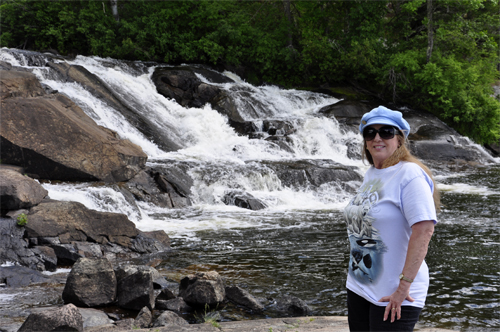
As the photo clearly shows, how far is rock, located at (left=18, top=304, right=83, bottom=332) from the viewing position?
3893 millimetres

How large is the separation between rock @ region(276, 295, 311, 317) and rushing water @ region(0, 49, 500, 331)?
164 mm

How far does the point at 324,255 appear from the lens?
7.62m

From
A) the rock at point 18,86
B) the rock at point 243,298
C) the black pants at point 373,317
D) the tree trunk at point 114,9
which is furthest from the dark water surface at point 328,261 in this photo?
the tree trunk at point 114,9

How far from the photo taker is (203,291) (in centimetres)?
534

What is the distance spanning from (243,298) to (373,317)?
3321mm

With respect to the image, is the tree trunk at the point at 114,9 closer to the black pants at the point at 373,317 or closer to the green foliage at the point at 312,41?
the green foliage at the point at 312,41

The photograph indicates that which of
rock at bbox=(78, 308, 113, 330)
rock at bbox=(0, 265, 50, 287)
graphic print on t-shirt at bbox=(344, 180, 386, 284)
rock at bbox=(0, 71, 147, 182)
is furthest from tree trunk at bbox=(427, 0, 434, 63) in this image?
graphic print on t-shirt at bbox=(344, 180, 386, 284)

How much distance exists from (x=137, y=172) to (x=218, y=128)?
7197 mm

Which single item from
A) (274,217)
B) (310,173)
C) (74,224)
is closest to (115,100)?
(310,173)

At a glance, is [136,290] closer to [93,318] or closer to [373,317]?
[93,318]

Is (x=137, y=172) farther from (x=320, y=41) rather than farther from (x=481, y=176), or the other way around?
(x=320, y=41)

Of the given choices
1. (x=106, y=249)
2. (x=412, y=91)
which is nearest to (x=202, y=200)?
(x=106, y=249)

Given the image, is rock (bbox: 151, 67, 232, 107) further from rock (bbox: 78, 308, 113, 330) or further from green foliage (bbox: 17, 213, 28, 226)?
rock (bbox: 78, 308, 113, 330)

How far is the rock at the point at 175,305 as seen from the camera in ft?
17.2
